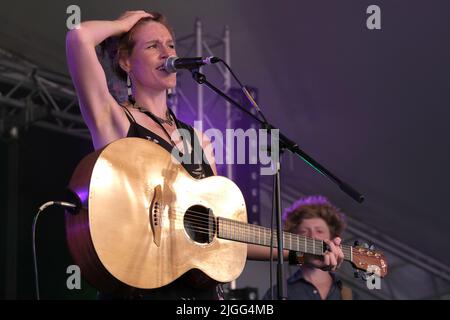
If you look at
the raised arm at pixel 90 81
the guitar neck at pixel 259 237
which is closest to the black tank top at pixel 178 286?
the raised arm at pixel 90 81

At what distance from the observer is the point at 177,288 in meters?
2.51

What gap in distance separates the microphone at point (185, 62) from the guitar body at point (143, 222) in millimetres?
347

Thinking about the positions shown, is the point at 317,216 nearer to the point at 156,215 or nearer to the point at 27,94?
the point at 156,215

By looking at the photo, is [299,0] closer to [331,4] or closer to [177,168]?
[331,4]

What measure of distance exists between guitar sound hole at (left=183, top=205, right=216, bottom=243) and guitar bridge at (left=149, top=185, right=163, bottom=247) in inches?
6.0

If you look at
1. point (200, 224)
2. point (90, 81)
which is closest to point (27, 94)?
point (90, 81)

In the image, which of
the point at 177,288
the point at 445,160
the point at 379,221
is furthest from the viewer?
the point at 379,221

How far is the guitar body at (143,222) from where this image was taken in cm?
221

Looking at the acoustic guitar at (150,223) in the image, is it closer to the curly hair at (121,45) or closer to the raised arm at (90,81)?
the raised arm at (90,81)

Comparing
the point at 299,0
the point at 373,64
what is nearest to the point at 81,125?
the point at 299,0

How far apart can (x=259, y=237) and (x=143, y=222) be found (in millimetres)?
637

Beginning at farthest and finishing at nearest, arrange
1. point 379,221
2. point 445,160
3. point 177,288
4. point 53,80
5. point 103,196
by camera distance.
A: point 379,221 → point 445,160 → point 53,80 → point 177,288 → point 103,196

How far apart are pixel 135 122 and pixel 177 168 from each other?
0.83 ft

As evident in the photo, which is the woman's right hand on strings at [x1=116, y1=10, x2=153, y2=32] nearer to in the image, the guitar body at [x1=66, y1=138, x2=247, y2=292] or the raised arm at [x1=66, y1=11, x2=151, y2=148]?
the raised arm at [x1=66, y1=11, x2=151, y2=148]
